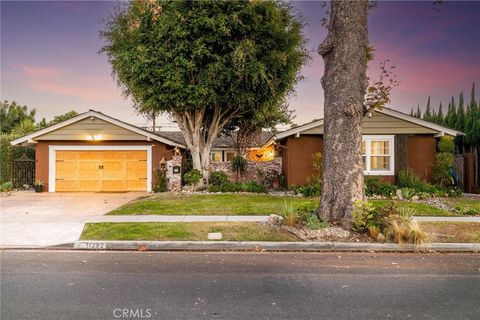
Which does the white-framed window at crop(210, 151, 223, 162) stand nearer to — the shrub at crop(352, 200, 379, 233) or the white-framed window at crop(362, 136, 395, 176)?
the white-framed window at crop(362, 136, 395, 176)

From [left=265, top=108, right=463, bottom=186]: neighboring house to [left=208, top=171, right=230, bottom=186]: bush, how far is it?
342 centimetres

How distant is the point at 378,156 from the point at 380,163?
378 mm

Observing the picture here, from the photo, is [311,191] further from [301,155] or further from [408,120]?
[408,120]

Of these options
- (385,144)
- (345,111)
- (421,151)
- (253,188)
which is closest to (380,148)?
(385,144)

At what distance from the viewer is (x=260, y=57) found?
55.8ft

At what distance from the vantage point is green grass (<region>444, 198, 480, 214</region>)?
12023 millimetres

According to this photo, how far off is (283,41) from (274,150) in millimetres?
8993

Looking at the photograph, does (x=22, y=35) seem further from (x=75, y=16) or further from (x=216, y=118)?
(x=216, y=118)

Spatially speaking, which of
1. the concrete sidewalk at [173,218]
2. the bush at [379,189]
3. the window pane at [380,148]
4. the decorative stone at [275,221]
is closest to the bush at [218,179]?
the bush at [379,189]

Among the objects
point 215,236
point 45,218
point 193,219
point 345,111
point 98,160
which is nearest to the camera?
point 215,236

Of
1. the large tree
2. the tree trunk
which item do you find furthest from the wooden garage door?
the tree trunk

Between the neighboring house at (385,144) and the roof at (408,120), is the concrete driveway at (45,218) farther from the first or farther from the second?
the roof at (408,120)

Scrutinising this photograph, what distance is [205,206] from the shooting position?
12.9m

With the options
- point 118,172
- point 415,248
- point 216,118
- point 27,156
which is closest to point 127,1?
point 216,118
